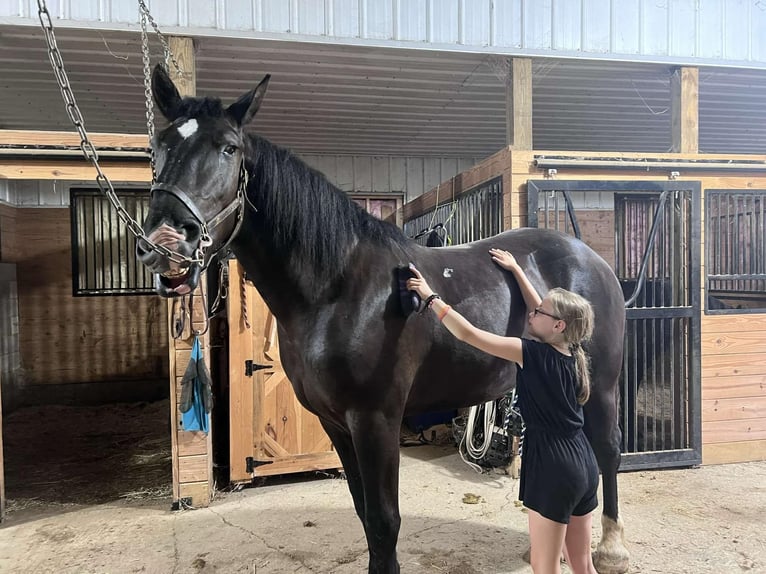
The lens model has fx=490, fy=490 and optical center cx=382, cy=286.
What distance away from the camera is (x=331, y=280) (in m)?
1.75

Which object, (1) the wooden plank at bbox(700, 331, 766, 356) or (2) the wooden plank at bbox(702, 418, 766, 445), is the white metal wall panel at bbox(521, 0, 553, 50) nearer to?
(1) the wooden plank at bbox(700, 331, 766, 356)

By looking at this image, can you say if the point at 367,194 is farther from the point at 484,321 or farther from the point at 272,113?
the point at 484,321

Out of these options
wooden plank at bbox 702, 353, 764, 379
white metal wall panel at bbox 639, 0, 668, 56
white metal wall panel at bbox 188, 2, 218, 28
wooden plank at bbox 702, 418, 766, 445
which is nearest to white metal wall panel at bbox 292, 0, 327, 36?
white metal wall panel at bbox 188, 2, 218, 28

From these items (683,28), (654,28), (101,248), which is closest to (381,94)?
(654,28)

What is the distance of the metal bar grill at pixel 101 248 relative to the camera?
6.51 metres

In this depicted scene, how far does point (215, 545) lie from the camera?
2.68 m

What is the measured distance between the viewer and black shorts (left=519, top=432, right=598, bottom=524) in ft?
4.96

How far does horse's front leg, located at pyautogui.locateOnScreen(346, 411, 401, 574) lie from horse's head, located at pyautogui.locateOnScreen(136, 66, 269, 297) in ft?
2.47

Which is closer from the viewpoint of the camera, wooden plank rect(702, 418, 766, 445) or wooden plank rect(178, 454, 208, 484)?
wooden plank rect(178, 454, 208, 484)

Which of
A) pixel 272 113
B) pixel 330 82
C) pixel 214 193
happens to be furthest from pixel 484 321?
pixel 272 113

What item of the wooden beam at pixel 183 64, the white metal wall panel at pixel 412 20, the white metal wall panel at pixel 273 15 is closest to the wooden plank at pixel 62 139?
the wooden beam at pixel 183 64

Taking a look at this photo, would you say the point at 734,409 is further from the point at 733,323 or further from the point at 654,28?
the point at 654,28

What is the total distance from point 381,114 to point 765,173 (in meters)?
3.53

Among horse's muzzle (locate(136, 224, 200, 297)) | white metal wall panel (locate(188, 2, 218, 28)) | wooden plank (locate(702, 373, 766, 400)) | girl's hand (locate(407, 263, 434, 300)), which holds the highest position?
white metal wall panel (locate(188, 2, 218, 28))
